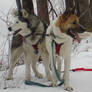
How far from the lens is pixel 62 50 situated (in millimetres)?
2594

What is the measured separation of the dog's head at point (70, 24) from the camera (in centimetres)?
230

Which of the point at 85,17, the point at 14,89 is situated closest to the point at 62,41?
the point at 14,89

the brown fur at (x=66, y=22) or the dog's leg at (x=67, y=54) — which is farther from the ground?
the brown fur at (x=66, y=22)

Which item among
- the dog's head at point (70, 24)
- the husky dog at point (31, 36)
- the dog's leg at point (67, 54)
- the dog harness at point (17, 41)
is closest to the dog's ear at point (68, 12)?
the dog's head at point (70, 24)

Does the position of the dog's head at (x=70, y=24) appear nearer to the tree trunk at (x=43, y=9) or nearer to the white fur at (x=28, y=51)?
the white fur at (x=28, y=51)

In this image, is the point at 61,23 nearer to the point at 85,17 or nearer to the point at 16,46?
the point at 16,46

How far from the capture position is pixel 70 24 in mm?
2344

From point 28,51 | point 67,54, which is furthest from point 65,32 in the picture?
point 28,51

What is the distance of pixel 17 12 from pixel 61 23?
697mm

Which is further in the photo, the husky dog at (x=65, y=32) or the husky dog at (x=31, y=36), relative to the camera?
the husky dog at (x=31, y=36)

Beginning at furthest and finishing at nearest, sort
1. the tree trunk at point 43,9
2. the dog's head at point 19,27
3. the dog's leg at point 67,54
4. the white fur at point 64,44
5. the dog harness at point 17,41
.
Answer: the tree trunk at point 43,9 → the dog harness at point 17,41 → the dog's head at point 19,27 → the dog's leg at point 67,54 → the white fur at point 64,44

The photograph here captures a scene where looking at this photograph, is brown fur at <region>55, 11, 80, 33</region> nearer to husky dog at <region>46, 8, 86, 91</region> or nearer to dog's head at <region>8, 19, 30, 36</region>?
husky dog at <region>46, 8, 86, 91</region>

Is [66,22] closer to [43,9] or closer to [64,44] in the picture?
[64,44]

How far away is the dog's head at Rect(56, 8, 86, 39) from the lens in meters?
2.30
